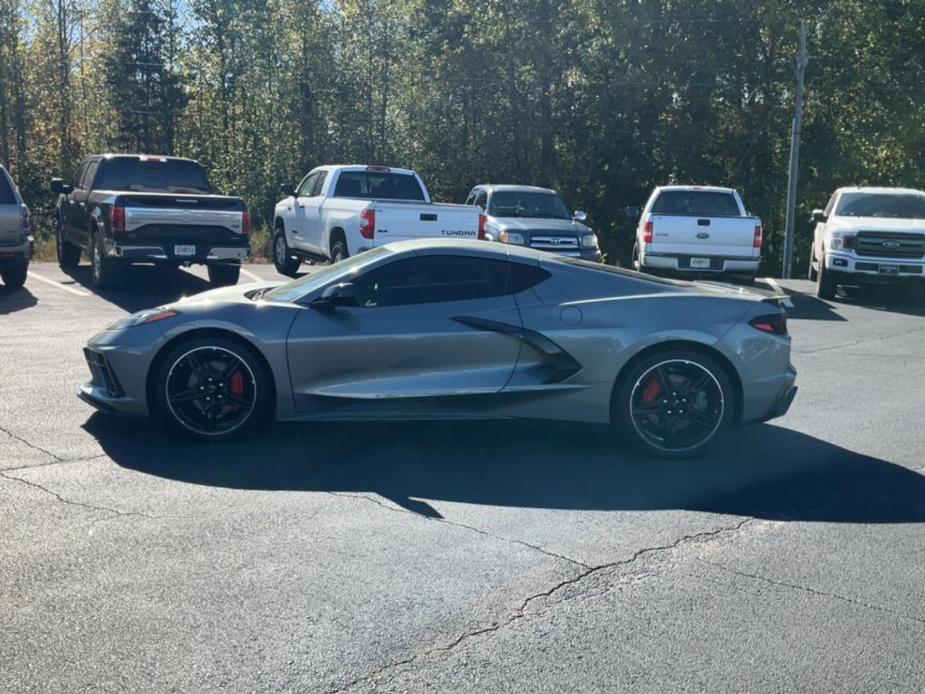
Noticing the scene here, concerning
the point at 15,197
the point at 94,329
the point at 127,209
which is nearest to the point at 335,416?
the point at 94,329

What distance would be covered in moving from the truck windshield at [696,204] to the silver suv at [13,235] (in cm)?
1079

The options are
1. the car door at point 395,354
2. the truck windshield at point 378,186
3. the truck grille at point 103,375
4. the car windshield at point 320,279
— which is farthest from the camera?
the truck windshield at point 378,186

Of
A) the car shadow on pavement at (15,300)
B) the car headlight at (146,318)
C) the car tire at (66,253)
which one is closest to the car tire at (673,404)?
the car headlight at (146,318)

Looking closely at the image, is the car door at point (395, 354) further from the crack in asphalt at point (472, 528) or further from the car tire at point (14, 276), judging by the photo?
the car tire at point (14, 276)

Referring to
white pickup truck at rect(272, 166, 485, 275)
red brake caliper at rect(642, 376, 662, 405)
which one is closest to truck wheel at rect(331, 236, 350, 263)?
white pickup truck at rect(272, 166, 485, 275)

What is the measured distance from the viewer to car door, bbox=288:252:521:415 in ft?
23.7

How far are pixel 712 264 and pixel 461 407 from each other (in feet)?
42.7

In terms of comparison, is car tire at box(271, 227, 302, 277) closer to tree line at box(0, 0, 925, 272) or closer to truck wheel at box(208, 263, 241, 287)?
truck wheel at box(208, 263, 241, 287)

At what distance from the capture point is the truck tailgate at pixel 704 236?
19.3 meters

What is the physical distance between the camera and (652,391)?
7.34 metres

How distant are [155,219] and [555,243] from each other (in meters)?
6.80

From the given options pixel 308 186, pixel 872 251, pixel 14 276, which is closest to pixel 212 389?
pixel 14 276

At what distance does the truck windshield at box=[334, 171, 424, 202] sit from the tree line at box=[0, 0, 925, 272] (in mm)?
19048

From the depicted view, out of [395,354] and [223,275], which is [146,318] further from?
[223,275]
